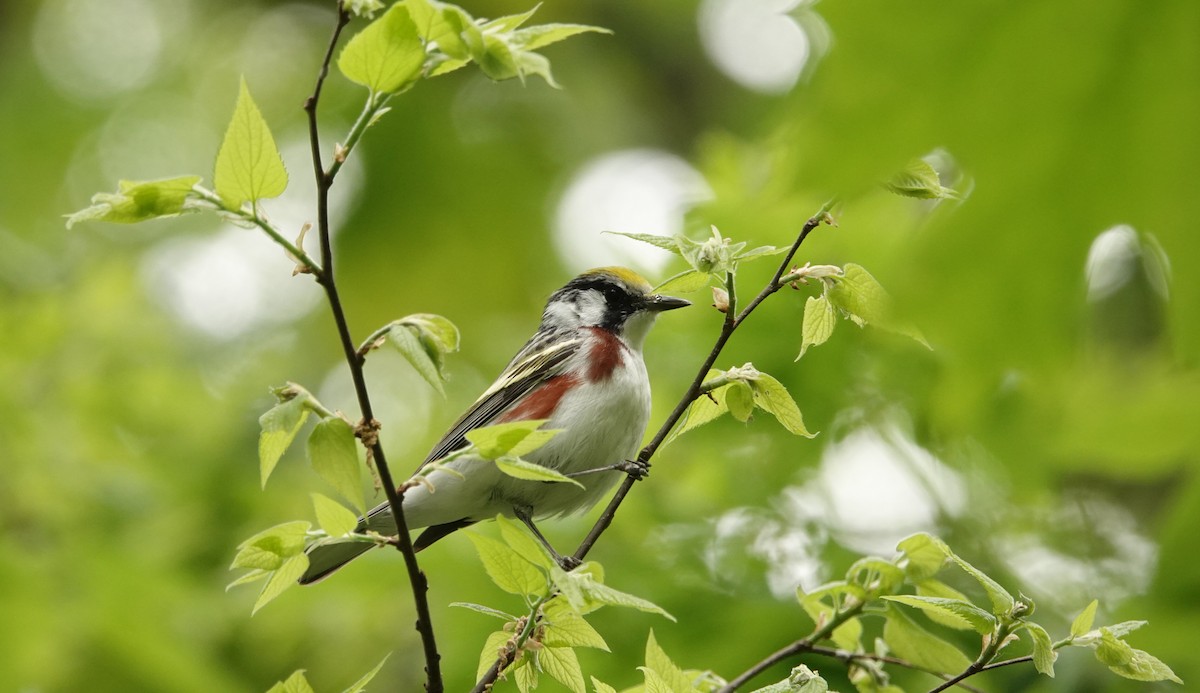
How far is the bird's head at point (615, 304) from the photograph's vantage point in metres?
4.01

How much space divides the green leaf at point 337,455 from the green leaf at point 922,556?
0.92 metres

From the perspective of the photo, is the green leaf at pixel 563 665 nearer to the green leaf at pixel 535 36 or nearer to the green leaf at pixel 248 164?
the green leaf at pixel 248 164

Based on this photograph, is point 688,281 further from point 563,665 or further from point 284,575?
point 284,575

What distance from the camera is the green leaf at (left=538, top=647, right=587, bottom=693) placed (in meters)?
2.05

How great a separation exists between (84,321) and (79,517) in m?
1.00

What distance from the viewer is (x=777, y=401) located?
6.98 feet

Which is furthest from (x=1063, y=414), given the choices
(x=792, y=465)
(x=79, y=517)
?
(x=79, y=517)

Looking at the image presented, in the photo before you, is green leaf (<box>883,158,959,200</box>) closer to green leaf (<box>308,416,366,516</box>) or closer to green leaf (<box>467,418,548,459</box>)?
green leaf (<box>467,418,548,459</box>)

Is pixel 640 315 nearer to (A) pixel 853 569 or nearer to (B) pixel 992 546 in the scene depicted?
(B) pixel 992 546

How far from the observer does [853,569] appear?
1.98m

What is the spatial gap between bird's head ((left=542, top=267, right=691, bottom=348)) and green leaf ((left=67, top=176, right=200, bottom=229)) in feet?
7.41

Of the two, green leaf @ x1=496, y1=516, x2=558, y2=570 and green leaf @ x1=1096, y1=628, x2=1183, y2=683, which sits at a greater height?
Result: green leaf @ x1=496, y1=516, x2=558, y2=570

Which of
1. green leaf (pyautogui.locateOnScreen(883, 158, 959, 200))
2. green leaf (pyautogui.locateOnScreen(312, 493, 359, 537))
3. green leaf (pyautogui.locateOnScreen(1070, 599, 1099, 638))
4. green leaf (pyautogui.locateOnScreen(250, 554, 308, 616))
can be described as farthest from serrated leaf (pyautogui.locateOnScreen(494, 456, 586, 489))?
green leaf (pyautogui.locateOnScreen(1070, 599, 1099, 638))

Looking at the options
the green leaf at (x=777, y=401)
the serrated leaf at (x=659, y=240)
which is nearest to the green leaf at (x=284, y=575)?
the serrated leaf at (x=659, y=240)
